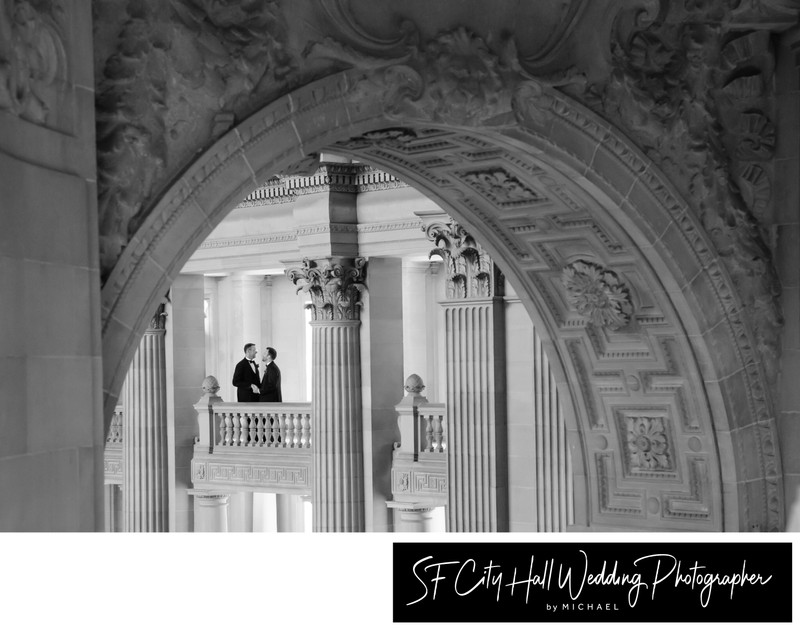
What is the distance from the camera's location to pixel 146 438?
19.1 meters

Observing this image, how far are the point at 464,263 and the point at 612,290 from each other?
413 centimetres

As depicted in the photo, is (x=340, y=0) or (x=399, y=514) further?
(x=399, y=514)

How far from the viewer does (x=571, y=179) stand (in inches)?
343

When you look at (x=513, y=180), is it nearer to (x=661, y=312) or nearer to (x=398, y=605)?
(x=661, y=312)

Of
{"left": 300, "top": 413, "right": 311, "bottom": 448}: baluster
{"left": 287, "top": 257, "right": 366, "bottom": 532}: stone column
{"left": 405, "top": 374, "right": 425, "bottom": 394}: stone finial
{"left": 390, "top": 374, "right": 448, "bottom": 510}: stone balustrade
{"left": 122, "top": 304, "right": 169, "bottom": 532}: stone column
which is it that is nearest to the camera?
{"left": 405, "top": 374, "right": 425, "bottom": 394}: stone finial

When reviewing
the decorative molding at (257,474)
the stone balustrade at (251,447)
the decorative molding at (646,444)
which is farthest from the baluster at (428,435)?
the decorative molding at (646,444)

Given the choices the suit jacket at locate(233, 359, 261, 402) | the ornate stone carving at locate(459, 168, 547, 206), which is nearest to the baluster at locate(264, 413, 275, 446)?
the suit jacket at locate(233, 359, 261, 402)

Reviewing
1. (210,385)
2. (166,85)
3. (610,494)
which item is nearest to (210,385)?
(210,385)

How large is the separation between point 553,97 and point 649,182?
3.68ft

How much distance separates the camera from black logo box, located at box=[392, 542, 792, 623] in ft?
17.2

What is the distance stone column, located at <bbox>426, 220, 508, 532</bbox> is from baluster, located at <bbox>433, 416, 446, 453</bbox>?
2230 mm

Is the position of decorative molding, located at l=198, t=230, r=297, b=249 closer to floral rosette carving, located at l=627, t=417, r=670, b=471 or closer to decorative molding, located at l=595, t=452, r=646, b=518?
→ decorative molding, located at l=595, t=452, r=646, b=518

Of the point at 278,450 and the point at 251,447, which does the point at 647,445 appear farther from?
the point at 251,447

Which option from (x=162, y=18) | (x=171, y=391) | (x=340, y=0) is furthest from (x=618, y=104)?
(x=171, y=391)
